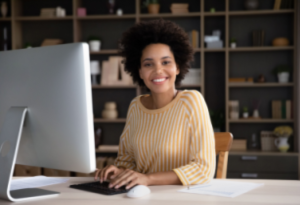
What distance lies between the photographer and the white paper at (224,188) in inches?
47.0

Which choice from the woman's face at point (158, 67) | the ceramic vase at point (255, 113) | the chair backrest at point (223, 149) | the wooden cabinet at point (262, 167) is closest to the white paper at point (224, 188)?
the chair backrest at point (223, 149)

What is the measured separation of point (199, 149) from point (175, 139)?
0.15 meters

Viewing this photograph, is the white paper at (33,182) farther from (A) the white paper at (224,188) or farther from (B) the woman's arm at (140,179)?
(A) the white paper at (224,188)

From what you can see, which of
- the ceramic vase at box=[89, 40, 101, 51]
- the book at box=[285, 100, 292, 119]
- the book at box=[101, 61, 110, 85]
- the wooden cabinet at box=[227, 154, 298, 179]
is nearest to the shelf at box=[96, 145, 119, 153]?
the book at box=[101, 61, 110, 85]

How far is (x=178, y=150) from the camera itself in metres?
1.58

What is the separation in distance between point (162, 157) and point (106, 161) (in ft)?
8.17

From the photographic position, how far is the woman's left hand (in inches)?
50.0

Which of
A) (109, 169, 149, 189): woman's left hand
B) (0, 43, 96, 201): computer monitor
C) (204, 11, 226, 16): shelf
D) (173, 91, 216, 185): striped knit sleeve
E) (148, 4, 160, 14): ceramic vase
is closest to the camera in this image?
(0, 43, 96, 201): computer monitor

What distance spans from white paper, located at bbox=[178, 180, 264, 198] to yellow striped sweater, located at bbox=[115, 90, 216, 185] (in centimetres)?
8

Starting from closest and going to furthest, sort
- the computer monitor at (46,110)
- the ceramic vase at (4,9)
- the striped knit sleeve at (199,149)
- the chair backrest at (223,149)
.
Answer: the computer monitor at (46,110) < the striped knit sleeve at (199,149) < the chair backrest at (223,149) < the ceramic vase at (4,9)

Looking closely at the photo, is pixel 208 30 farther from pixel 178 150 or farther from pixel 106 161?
pixel 178 150

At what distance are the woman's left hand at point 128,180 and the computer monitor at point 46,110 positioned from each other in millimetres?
248

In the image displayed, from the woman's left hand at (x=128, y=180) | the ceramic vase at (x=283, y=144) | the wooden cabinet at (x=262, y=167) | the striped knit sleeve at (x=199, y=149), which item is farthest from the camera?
the ceramic vase at (x=283, y=144)

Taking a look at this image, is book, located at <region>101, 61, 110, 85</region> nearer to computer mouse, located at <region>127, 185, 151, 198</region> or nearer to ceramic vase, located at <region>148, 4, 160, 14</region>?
ceramic vase, located at <region>148, 4, 160, 14</region>
